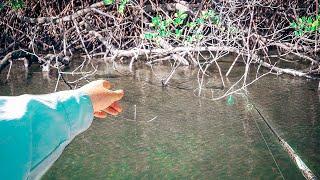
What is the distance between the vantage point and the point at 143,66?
4.12 m

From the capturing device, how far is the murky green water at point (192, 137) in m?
2.02

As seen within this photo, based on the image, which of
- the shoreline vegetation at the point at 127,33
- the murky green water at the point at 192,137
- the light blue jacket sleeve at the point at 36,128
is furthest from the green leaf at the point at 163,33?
the light blue jacket sleeve at the point at 36,128

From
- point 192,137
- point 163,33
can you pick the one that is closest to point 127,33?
point 163,33

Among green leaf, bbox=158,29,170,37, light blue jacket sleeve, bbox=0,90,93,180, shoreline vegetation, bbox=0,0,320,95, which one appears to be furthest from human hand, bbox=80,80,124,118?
shoreline vegetation, bbox=0,0,320,95

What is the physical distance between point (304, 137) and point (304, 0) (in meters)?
2.79

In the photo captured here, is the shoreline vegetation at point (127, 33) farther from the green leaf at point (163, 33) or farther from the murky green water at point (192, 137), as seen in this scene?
the murky green water at point (192, 137)

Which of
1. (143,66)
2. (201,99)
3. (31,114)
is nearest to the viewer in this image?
(31,114)

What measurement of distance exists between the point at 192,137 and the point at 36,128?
180cm

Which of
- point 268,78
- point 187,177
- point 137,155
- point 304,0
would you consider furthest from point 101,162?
point 304,0

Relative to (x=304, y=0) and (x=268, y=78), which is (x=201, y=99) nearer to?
(x=268, y=78)

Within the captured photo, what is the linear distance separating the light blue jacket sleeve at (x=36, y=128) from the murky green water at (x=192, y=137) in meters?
1.31

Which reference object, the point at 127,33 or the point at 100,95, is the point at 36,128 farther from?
the point at 127,33

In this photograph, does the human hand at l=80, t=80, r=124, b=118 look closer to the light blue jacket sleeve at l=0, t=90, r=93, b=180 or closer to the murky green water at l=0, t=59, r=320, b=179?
the light blue jacket sleeve at l=0, t=90, r=93, b=180

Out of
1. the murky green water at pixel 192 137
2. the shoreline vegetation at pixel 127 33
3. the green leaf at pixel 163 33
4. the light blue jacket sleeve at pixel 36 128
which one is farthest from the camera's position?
the shoreline vegetation at pixel 127 33
